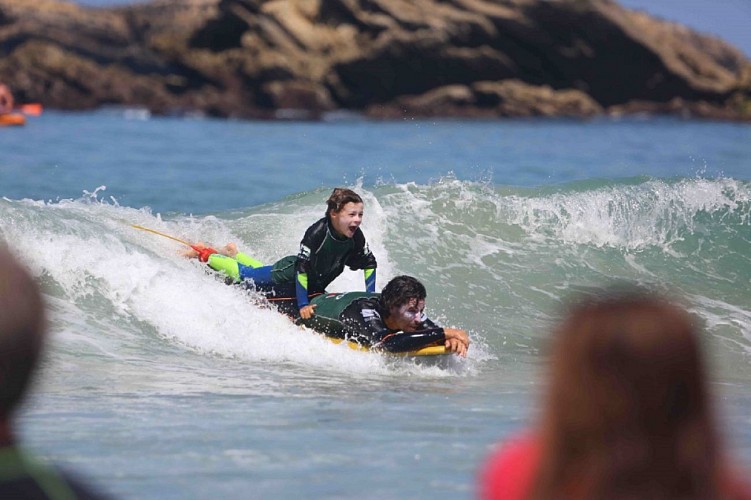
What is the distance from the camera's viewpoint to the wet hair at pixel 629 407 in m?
1.45

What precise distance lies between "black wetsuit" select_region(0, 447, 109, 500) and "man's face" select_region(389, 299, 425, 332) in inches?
233

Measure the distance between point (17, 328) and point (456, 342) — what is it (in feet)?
19.5

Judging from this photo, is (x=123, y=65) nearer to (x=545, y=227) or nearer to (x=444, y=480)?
(x=545, y=227)

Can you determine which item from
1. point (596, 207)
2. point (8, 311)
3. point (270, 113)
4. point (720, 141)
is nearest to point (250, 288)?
point (596, 207)

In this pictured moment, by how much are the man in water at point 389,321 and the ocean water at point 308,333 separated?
0.12 metres

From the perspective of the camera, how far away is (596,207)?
14.0 meters

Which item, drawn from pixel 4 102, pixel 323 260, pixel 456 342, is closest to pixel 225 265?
pixel 323 260

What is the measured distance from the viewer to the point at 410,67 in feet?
198

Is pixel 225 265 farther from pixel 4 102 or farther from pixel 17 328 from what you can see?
pixel 4 102

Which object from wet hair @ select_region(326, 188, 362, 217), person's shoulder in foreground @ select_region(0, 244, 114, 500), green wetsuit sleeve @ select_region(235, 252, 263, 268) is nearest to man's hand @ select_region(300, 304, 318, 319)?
wet hair @ select_region(326, 188, 362, 217)

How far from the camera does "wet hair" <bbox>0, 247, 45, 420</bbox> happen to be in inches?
64.3

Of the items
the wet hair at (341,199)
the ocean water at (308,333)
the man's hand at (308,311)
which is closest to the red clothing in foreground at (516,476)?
the ocean water at (308,333)

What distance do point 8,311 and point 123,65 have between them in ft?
346

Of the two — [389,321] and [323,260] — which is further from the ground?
[323,260]
